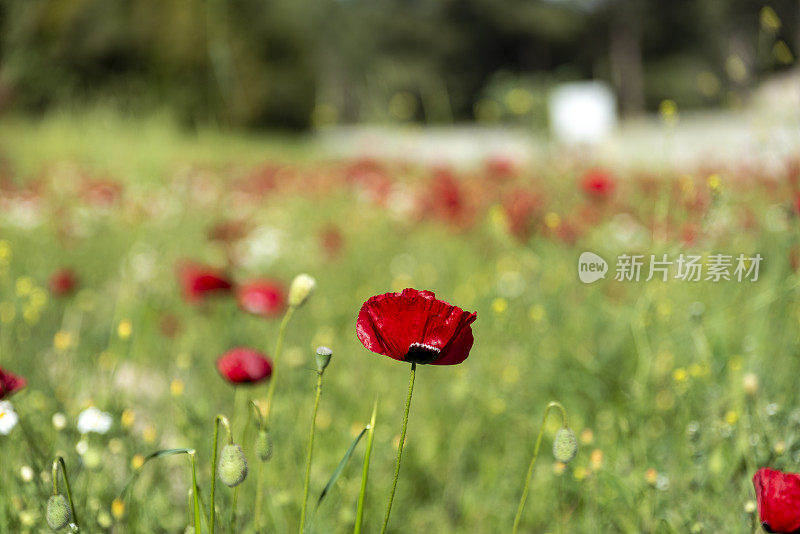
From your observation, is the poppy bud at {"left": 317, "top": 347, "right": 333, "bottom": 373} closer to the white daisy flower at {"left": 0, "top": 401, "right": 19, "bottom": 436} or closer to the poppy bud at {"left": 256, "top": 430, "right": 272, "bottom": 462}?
the poppy bud at {"left": 256, "top": 430, "right": 272, "bottom": 462}

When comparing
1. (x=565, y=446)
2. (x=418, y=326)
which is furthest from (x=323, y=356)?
(x=565, y=446)

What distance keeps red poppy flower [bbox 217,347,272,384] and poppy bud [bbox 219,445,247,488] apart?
0.34m

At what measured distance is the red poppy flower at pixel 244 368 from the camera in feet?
3.54

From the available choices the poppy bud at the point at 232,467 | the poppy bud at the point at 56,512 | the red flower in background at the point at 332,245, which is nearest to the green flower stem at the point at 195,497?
the poppy bud at the point at 232,467

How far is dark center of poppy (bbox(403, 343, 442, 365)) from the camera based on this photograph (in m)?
0.70

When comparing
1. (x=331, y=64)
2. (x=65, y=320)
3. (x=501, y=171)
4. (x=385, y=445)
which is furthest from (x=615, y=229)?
(x=331, y=64)

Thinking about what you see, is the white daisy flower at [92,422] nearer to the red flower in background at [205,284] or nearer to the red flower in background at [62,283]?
the red flower in background at [205,284]

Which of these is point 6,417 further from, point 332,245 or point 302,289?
point 332,245

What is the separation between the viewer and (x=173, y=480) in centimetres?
140

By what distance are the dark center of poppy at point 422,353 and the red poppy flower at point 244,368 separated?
0.45 m

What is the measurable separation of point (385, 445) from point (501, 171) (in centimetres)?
178

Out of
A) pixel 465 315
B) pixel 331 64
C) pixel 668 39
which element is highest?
pixel 465 315

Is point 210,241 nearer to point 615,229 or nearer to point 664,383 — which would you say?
point 615,229

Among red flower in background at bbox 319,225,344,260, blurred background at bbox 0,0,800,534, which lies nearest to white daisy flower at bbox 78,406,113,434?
blurred background at bbox 0,0,800,534
